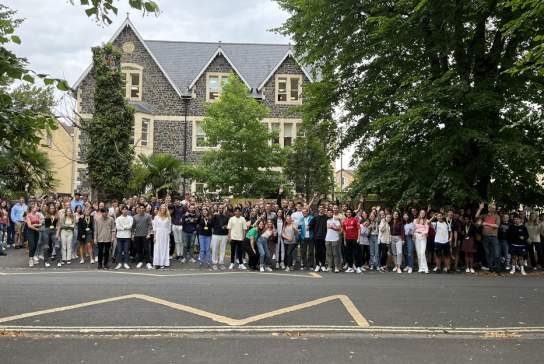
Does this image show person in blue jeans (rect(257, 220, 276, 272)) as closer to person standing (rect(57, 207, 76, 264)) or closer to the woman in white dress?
the woman in white dress

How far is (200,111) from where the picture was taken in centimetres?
3791

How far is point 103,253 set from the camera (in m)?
15.3

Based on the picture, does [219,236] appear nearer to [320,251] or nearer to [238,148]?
[320,251]

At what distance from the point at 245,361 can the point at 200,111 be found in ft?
109

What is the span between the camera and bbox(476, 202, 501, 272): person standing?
1552 cm

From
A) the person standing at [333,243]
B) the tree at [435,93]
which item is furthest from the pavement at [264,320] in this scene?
the tree at [435,93]

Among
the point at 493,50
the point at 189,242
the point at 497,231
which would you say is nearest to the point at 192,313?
the point at 189,242

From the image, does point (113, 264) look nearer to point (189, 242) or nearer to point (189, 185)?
point (189, 242)

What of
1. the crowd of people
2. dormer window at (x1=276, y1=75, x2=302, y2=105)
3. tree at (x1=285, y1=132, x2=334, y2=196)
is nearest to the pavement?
the crowd of people

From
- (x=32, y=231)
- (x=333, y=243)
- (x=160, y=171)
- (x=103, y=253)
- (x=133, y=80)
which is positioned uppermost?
(x=133, y=80)

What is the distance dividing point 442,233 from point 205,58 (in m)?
29.5

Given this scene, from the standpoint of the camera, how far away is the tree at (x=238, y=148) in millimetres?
30344

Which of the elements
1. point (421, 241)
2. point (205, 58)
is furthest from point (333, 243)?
point (205, 58)

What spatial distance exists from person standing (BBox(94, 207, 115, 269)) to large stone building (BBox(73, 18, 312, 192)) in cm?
2171
